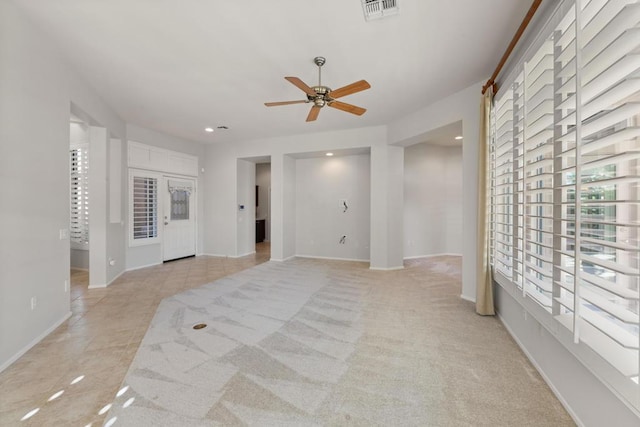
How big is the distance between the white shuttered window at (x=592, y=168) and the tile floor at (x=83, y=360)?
2902mm

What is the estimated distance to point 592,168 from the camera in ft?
4.75

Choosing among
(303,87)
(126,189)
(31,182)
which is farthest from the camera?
(126,189)

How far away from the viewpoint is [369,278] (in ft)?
16.0

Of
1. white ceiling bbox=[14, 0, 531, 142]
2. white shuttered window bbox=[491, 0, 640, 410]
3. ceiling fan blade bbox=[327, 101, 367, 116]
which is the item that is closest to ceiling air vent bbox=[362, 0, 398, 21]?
white ceiling bbox=[14, 0, 531, 142]

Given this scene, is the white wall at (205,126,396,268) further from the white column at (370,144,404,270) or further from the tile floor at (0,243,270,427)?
the tile floor at (0,243,270,427)

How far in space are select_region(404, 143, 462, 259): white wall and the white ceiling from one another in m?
2.87

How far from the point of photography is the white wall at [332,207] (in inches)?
255

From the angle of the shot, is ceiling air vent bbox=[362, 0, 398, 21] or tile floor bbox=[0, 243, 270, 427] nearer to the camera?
tile floor bbox=[0, 243, 270, 427]

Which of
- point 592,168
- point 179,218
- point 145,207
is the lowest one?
point 179,218

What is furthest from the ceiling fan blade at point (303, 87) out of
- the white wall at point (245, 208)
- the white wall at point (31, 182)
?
the white wall at point (245, 208)

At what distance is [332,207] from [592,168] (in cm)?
545

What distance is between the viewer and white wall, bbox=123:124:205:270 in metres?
5.40

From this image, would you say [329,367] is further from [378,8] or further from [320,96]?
[378,8]

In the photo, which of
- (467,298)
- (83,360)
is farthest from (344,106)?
(83,360)
